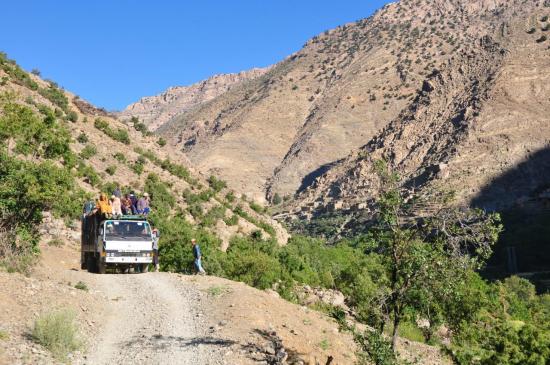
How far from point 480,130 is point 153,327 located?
257 feet

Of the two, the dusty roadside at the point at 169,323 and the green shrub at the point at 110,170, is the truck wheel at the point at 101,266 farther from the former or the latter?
the green shrub at the point at 110,170

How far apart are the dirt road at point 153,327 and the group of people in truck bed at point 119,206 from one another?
3.27m

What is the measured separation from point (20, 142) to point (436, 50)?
114m

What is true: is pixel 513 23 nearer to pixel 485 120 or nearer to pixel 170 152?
pixel 485 120

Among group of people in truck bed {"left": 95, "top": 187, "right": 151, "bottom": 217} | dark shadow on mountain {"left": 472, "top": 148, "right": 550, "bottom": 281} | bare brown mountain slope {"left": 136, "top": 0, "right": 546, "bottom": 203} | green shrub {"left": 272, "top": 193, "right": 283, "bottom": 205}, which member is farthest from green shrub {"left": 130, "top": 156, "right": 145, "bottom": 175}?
bare brown mountain slope {"left": 136, "top": 0, "right": 546, "bottom": 203}

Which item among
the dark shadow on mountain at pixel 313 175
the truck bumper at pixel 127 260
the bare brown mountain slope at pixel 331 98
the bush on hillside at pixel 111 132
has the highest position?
the bare brown mountain slope at pixel 331 98

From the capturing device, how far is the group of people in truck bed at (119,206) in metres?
20.4

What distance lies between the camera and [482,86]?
92.0 m

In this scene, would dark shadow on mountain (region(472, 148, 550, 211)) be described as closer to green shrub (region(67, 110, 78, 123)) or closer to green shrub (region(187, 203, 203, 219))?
green shrub (region(187, 203, 203, 219))

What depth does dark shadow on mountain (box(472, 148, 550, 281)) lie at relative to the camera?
6256 cm

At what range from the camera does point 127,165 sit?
42656 mm

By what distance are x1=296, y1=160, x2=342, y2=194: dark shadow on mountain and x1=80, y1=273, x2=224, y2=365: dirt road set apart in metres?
86.5

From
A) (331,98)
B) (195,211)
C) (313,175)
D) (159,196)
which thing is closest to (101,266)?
(159,196)

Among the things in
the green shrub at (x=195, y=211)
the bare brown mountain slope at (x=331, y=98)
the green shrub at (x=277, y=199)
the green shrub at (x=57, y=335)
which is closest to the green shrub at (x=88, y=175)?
the green shrub at (x=195, y=211)
